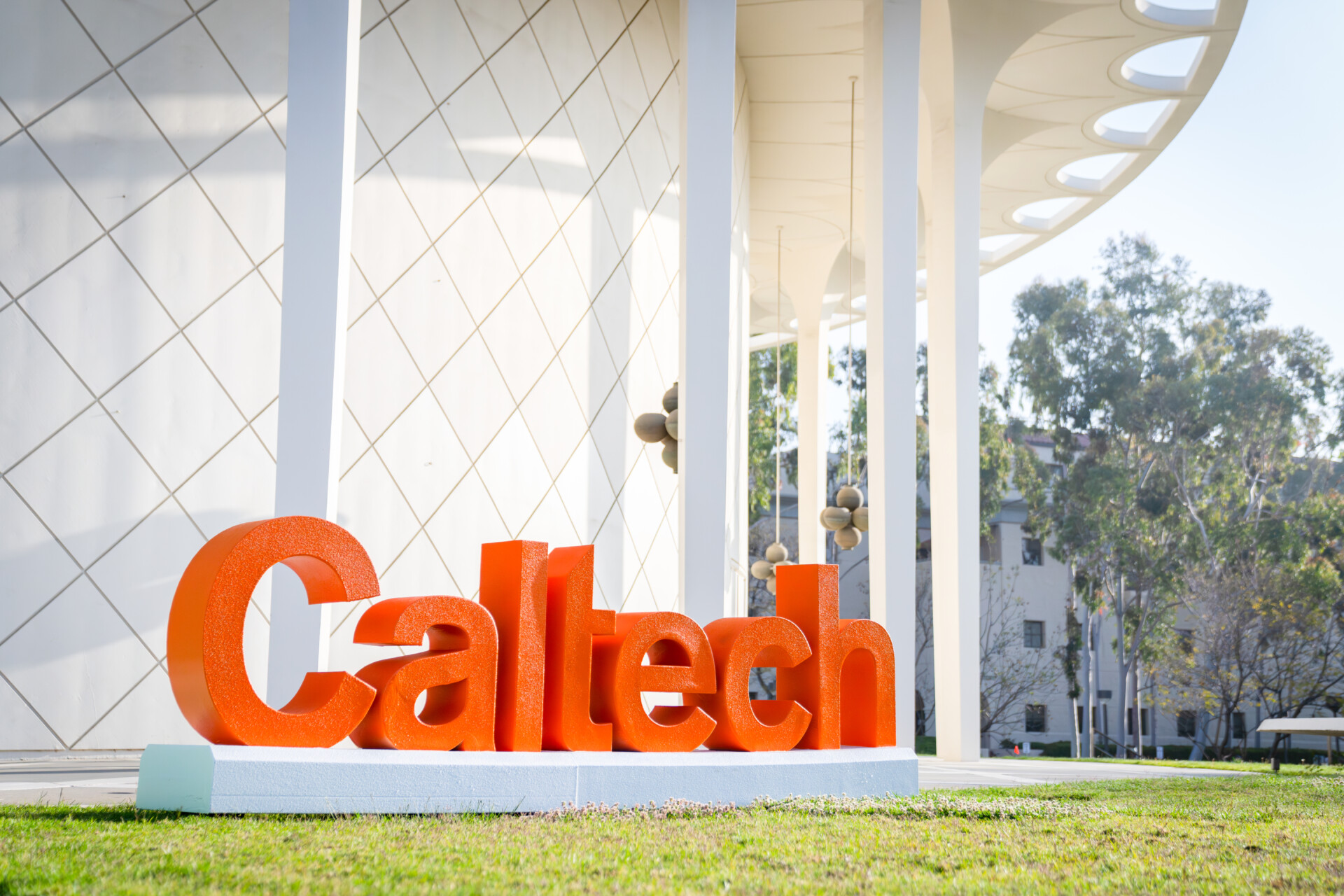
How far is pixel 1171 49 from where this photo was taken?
12.9 metres

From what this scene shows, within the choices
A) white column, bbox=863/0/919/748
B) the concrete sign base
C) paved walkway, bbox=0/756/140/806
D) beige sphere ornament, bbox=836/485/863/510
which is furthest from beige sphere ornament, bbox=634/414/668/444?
beige sphere ornament, bbox=836/485/863/510

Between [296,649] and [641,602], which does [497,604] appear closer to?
[296,649]

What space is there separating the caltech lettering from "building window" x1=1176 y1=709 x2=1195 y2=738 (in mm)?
22214

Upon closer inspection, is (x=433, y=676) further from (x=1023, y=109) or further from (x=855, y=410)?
(x=855, y=410)

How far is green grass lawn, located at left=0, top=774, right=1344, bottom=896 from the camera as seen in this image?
8.72 feet

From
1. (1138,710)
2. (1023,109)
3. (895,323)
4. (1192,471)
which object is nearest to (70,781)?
(895,323)

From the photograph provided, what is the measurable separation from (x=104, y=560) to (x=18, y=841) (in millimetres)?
3518

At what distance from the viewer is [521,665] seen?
460 cm

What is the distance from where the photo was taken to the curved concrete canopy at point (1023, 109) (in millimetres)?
10883

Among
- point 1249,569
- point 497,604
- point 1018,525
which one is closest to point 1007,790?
point 497,604

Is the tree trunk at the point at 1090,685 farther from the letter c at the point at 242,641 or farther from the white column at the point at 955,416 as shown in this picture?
the letter c at the point at 242,641

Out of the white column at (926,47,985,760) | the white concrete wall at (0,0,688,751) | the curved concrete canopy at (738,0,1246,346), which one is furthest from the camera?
the curved concrete canopy at (738,0,1246,346)

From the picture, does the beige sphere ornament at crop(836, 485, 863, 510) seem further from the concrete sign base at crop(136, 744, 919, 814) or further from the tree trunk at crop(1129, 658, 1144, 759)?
the tree trunk at crop(1129, 658, 1144, 759)

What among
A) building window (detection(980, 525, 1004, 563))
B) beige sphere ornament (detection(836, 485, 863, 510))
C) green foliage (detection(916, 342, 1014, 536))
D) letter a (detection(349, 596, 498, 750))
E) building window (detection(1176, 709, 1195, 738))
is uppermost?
green foliage (detection(916, 342, 1014, 536))
